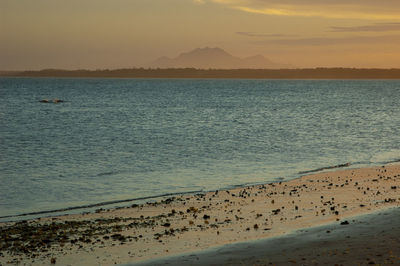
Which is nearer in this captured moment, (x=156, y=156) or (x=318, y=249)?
(x=318, y=249)

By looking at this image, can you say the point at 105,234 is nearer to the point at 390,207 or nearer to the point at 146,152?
the point at 390,207

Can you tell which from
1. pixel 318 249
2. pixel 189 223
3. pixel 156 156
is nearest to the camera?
pixel 318 249

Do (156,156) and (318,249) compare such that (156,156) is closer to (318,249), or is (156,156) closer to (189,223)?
(189,223)

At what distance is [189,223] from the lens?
751 inches

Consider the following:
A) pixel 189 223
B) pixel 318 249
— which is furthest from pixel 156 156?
pixel 318 249

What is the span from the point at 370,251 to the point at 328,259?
1.24 meters

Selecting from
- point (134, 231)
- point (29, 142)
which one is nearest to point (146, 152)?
point (29, 142)

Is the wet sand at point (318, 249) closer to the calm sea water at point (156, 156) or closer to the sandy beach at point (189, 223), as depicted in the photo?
the sandy beach at point (189, 223)

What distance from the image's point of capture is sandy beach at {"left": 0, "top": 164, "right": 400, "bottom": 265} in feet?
50.8

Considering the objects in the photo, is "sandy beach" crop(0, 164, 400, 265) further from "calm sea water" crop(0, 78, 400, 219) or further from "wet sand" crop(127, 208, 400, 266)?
"calm sea water" crop(0, 78, 400, 219)

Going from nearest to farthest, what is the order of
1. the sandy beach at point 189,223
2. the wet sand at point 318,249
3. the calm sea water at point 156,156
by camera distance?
the wet sand at point 318,249, the sandy beach at point 189,223, the calm sea water at point 156,156

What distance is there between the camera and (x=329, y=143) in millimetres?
Answer: 50969

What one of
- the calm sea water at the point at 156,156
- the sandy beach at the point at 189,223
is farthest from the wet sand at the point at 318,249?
the calm sea water at the point at 156,156

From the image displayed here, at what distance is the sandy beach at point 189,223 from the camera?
50.8ft
